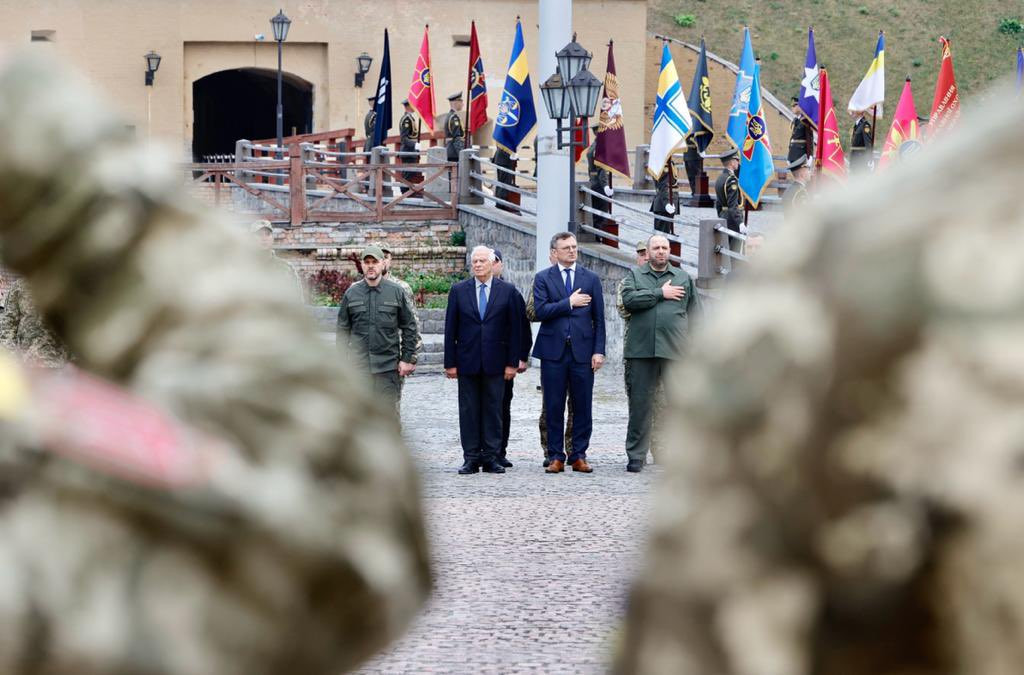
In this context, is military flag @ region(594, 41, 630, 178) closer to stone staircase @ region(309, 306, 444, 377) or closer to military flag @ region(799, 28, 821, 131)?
stone staircase @ region(309, 306, 444, 377)

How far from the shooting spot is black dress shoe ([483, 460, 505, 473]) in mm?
13586

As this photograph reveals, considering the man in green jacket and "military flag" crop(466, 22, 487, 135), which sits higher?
"military flag" crop(466, 22, 487, 135)

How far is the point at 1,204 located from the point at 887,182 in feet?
2.15

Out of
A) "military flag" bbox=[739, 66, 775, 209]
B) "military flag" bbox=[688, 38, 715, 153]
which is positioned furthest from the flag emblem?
"military flag" bbox=[739, 66, 775, 209]

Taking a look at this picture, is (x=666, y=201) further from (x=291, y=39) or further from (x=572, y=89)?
(x=291, y=39)

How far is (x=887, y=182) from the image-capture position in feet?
2.62

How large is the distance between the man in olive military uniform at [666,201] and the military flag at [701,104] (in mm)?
725

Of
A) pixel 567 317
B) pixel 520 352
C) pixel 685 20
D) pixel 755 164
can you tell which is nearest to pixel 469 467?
pixel 520 352

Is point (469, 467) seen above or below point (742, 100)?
below

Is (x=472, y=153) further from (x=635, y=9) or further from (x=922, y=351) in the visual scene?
(x=922, y=351)

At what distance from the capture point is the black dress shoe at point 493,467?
13.6m

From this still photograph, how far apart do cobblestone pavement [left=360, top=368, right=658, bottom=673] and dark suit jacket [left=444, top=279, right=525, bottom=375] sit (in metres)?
0.90

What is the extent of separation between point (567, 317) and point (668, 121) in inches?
406

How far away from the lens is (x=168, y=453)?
991 millimetres
